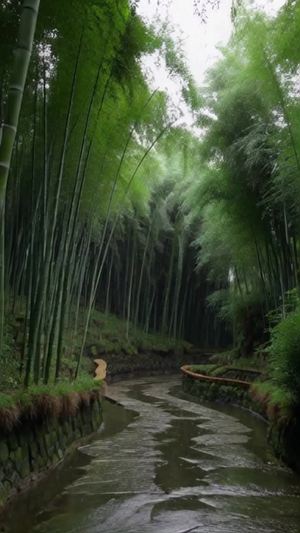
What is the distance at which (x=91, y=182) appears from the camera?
Result: 5957 millimetres

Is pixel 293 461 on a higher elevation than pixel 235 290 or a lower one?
lower

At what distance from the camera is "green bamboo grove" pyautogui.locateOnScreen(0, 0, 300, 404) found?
4.18m

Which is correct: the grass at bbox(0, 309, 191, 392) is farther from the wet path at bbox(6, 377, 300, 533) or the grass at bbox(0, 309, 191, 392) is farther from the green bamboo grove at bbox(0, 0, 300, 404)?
the wet path at bbox(6, 377, 300, 533)

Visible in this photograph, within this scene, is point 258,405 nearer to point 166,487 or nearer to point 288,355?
point 288,355

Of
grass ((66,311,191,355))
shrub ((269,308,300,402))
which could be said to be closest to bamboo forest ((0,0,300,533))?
shrub ((269,308,300,402))

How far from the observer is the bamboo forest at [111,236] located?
3.56 m

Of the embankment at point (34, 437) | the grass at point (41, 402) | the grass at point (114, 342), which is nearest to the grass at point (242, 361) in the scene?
the grass at point (114, 342)

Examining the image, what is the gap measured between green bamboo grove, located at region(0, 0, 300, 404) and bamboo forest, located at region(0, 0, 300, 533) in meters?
0.02

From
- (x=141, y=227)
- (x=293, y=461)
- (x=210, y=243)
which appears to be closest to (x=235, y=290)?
(x=210, y=243)

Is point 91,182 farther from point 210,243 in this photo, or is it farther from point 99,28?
point 210,243

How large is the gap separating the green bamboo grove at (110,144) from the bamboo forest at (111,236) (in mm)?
22

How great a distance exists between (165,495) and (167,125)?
12.9 ft

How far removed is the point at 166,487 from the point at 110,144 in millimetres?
3483

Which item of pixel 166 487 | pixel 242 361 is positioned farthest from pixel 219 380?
pixel 166 487
